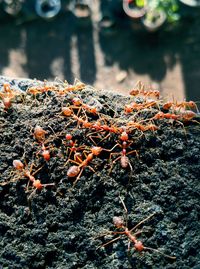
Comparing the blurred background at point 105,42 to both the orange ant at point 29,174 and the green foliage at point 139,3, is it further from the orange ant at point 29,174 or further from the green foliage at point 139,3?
the orange ant at point 29,174

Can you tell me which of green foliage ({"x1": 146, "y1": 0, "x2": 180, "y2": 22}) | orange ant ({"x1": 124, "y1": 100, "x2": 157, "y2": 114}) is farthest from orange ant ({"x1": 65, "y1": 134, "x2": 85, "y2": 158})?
green foliage ({"x1": 146, "y1": 0, "x2": 180, "y2": 22})

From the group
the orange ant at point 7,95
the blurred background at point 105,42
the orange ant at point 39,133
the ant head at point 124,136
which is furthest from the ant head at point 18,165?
the blurred background at point 105,42

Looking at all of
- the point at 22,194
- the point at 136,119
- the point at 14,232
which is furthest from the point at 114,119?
the point at 14,232

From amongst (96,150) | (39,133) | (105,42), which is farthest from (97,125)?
(105,42)

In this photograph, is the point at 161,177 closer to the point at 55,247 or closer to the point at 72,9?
the point at 55,247

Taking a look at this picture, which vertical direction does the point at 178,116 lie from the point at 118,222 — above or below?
above

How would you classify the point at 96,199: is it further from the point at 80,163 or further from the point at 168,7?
the point at 168,7
